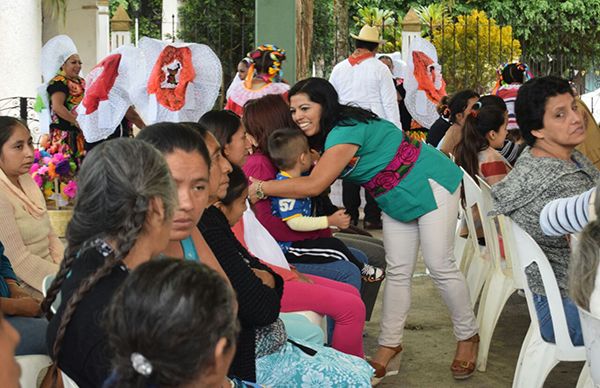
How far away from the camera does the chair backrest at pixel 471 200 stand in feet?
17.8

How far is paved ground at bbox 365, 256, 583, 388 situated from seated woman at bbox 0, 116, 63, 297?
1.74 meters

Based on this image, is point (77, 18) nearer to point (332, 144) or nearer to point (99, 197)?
point (332, 144)

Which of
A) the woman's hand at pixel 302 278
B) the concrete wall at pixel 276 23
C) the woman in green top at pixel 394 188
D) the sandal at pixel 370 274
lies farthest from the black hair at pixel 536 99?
the concrete wall at pixel 276 23

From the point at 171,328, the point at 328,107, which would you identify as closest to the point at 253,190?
the point at 328,107

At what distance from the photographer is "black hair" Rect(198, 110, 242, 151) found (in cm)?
410

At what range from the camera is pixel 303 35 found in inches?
424

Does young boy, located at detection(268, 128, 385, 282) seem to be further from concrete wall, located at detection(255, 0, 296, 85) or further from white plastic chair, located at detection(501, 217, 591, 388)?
concrete wall, located at detection(255, 0, 296, 85)

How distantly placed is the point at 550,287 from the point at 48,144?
651 cm

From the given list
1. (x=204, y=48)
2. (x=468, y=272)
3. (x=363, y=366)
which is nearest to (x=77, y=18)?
(x=204, y=48)

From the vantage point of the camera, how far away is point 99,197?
7.38ft

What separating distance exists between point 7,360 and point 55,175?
23.1ft

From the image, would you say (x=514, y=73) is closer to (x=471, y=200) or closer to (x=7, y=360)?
(x=471, y=200)

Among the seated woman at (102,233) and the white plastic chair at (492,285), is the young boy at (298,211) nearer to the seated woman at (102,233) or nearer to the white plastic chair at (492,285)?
the white plastic chair at (492,285)

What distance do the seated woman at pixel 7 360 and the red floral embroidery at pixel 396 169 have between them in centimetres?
308
